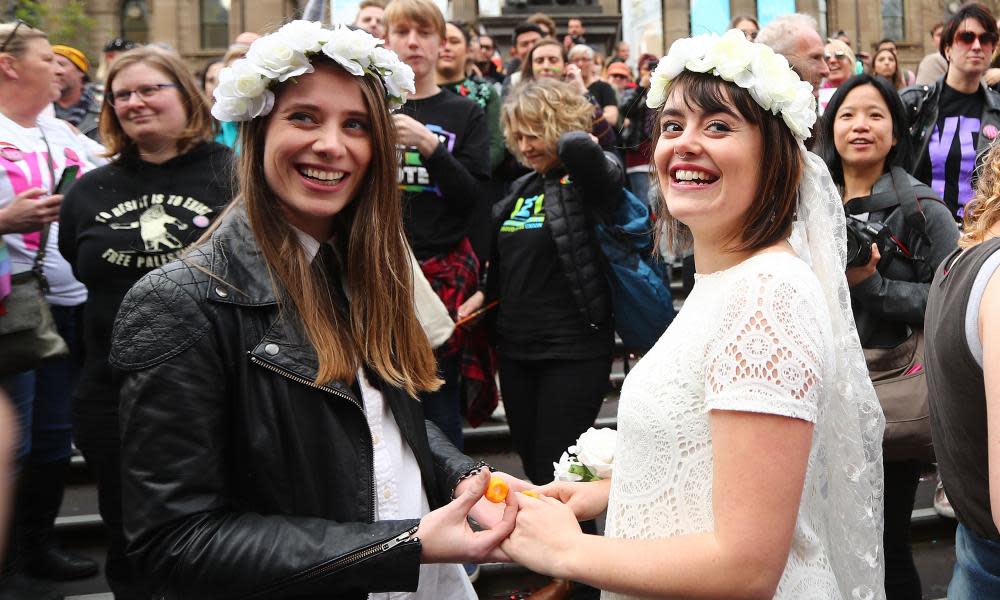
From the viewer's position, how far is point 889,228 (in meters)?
3.53

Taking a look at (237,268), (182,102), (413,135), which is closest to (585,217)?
(413,135)

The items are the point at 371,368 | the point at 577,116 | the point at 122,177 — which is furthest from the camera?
the point at 577,116

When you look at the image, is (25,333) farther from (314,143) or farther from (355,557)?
(355,557)

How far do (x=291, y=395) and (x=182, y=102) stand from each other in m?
2.42

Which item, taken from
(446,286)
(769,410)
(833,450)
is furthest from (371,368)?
(446,286)

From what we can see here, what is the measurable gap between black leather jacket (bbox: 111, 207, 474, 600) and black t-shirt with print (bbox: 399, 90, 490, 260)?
243cm

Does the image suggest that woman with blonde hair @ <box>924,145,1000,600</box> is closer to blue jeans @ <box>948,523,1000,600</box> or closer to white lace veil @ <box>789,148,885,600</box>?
blue jeans @ <box>948,523,1000,600</box>

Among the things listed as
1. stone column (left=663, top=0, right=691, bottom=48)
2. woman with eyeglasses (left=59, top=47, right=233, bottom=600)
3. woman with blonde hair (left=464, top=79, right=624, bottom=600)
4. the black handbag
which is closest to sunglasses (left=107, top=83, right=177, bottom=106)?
woman with eyeglasses (left=59, top=47, right=233, bottom=600)

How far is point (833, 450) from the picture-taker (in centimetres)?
182

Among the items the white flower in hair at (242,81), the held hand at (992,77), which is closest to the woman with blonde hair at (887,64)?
the held hand at (992,77)

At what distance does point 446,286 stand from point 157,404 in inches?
112

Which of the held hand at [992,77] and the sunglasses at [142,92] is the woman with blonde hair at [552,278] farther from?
the held hand at [992,77]

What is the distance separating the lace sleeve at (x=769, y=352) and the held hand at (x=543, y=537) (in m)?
0.42

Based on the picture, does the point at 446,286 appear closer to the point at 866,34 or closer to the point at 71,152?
the point at 71,152
